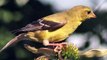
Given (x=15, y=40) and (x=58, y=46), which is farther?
(x=15, y=40)

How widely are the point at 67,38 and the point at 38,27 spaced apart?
10 centimetres

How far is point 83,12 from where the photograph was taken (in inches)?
50.4

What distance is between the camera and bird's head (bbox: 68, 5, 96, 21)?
1.28m

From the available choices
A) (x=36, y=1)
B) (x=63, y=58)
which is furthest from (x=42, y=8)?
(x=63, y=58)

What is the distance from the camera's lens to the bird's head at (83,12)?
1280 mm

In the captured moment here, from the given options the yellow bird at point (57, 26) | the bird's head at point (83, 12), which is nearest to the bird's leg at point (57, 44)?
the yellow bird at point (57, 26)

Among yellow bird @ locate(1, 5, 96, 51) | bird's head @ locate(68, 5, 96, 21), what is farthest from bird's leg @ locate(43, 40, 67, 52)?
bird's head @ locate(68, 5, 96, 21)

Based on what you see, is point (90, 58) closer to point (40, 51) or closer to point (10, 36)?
point (40, 51)

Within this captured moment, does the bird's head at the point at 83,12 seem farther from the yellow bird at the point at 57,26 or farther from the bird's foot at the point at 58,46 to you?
the bird's foot at the point at 58,46

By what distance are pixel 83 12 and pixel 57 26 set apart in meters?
0.10

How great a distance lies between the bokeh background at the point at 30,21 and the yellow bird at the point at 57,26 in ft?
0.28

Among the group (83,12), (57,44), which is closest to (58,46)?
(57,44)

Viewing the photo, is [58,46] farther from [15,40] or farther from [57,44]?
[15,40]

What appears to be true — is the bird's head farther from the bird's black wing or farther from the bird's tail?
the bird's tail
